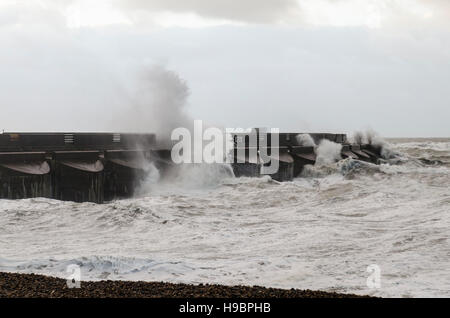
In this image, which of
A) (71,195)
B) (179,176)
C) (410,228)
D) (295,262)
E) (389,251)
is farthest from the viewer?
(179,176)

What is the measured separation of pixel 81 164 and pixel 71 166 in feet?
1.43

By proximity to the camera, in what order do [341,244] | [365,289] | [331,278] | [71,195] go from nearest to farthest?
[365,289], [331,278], [341,244], [71,195]

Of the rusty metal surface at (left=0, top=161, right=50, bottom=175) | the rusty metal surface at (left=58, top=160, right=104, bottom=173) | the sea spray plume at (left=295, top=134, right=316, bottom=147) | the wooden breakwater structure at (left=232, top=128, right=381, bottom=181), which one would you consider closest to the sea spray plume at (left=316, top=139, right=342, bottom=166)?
the wooden breakwater structure at (left=232, top=128, right=381, bottom=181)

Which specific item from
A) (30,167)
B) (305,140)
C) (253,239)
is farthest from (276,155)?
(253,239)

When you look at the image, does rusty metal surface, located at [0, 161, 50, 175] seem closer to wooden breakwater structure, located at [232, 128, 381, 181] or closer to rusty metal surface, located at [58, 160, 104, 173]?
rusty metal surface, located at [58, 160, 104, 173]

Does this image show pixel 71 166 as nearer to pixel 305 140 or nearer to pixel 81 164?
pixel 81 164

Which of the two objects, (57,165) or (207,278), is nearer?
(207,278)

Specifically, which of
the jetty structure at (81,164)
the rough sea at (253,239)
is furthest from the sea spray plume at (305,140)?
the rough sea at (253,239)

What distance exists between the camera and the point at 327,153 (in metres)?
23.8

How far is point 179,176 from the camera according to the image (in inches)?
629

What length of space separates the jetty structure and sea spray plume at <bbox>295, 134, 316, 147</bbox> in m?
6.30

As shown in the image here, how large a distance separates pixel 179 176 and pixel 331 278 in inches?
425
